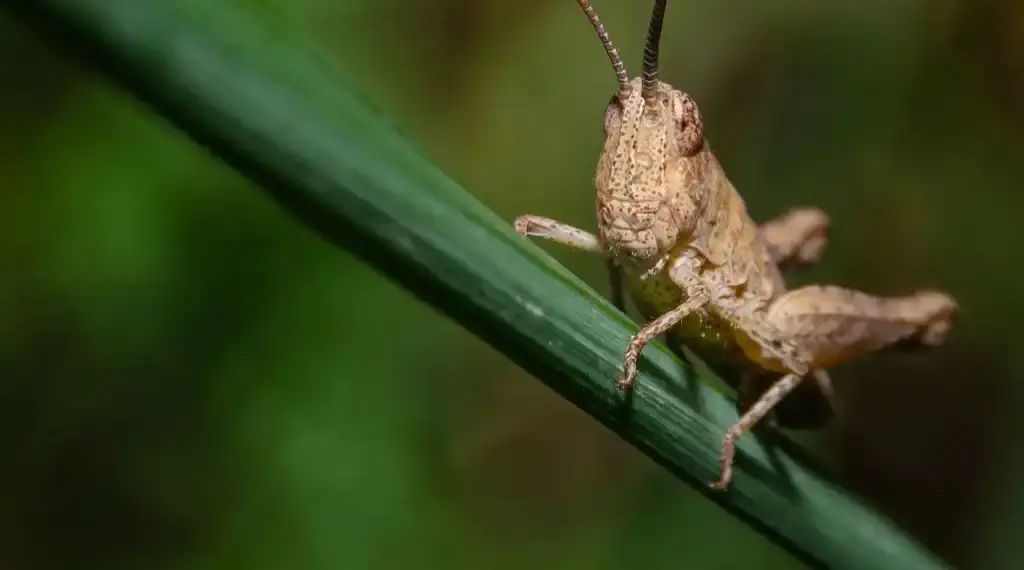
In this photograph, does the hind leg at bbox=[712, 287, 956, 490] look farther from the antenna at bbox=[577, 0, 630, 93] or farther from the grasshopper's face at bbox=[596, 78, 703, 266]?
the antenna at bbox=[577, 0, 630, 93]

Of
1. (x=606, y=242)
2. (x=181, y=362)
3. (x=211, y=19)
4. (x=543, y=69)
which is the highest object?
(x=543, y=69)

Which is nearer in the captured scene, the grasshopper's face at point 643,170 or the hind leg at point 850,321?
the grasshopper's face at point 643,170

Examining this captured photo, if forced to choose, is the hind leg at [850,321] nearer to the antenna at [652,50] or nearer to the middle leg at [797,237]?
the middle leg at [797,237]

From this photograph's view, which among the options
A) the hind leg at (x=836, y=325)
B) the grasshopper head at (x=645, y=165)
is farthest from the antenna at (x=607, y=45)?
the hind leg at (x=836, y=325)

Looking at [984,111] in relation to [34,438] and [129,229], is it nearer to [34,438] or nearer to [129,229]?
[129,229]

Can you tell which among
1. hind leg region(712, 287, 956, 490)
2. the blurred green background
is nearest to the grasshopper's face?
hind leg region(712, 287, 956, 490)

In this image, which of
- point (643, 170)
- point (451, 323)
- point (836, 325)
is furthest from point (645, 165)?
point (451, 323)

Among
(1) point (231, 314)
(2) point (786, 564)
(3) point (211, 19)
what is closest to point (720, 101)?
(2) point (786, 564)

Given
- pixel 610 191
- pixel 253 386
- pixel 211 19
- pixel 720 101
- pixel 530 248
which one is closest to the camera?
pixel 211 19
